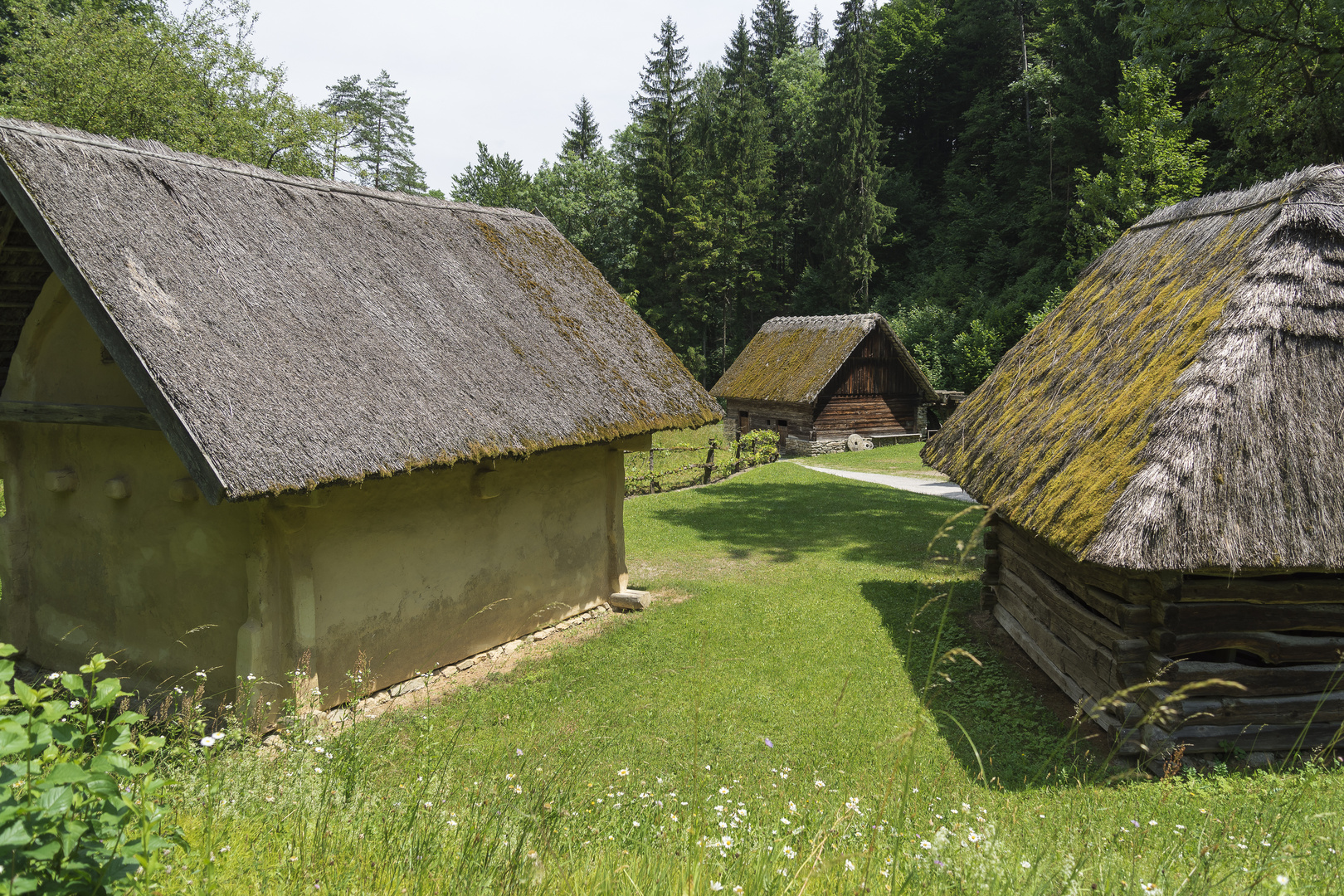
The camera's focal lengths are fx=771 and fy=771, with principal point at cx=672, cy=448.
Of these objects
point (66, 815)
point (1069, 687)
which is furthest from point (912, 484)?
point (66, 815)

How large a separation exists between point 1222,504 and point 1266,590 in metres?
1.03

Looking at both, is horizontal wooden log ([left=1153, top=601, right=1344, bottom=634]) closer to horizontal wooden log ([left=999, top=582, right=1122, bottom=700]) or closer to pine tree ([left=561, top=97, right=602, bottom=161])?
horizontal wooden log ([left=999, top=582, right=1122, bottom=700])

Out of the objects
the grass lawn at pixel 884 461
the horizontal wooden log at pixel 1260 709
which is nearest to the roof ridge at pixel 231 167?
the horizontal wooden log at pixel 1260 709

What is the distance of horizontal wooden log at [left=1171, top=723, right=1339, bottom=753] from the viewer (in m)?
5.94

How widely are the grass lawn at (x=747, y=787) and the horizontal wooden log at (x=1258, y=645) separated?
91cm

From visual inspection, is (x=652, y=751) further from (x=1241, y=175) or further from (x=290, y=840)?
(x=1241, y=175)

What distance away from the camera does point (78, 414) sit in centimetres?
668

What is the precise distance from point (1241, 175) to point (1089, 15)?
14389 mm

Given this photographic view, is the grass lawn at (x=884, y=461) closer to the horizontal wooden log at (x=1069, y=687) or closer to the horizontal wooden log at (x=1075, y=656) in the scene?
Result: the horizontal wooden log at (x=1069, y=687)

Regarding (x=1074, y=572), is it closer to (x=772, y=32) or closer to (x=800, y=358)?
(x=800, y=358)

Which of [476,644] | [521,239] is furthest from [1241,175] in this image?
[476,644]

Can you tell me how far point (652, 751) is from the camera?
615cm

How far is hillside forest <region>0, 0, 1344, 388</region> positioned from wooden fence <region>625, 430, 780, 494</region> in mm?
11793

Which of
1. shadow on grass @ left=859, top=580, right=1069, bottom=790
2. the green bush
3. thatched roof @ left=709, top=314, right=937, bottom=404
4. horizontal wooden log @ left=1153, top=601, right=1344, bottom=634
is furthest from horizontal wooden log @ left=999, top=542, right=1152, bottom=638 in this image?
thatched roof @ left=709, top=314, right=937, bottom=404
